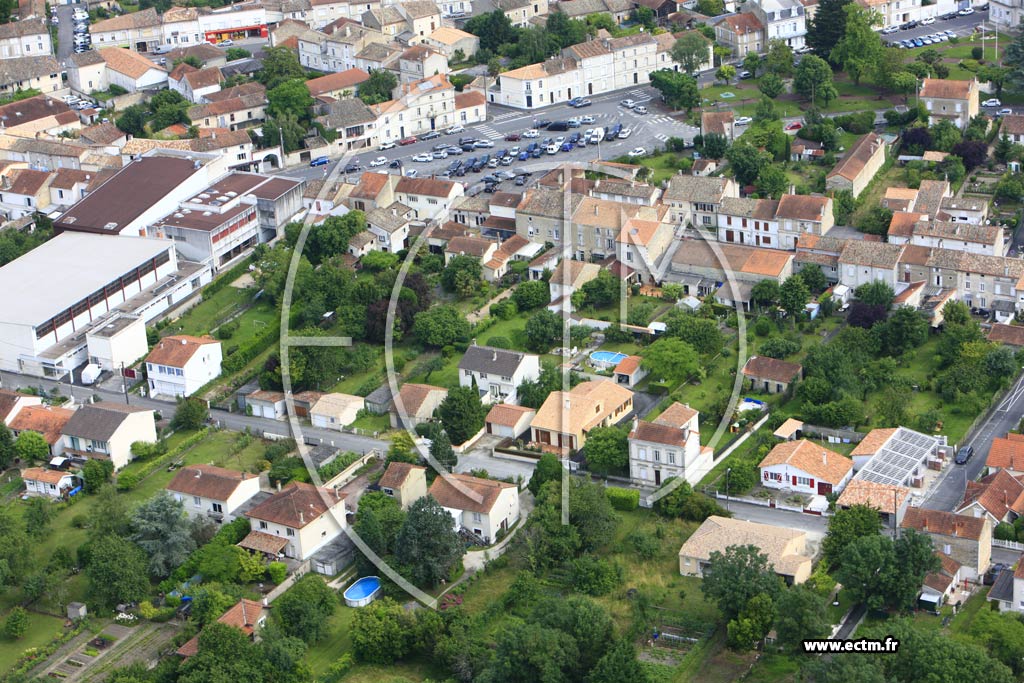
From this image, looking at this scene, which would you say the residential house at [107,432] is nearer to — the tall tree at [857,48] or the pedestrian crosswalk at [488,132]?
the pedestrian crosswalk at [488,132]

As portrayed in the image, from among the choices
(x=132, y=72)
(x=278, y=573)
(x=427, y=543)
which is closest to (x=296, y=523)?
(x=278, y=573)

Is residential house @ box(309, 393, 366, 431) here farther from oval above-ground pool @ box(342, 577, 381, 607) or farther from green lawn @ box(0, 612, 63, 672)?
green lawn @ box(0, 612, 63, 672)

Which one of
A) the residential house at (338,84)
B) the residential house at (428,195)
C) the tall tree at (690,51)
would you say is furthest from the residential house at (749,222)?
the residential house at (338,84)

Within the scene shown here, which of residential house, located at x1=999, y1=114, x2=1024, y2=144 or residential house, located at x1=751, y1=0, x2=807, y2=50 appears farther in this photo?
residential house, located at x1=751, y1=0, x2=807, y2=50

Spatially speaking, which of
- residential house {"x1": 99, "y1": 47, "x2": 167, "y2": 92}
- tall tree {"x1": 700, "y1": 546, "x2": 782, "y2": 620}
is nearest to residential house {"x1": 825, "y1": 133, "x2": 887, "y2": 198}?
→ tall tree {"x1": 700, "y1": 546, "x2": 782, "y2": 620}

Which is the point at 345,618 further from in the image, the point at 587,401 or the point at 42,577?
the point at 587,401

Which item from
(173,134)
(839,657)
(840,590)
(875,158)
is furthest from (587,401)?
(173,134)
